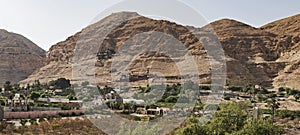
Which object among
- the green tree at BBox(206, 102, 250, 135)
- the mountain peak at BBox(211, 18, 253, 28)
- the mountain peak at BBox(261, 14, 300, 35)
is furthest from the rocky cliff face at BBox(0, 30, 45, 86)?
the green tree at BBox(206, 102, 250, 135)

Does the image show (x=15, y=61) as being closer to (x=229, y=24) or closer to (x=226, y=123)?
(x=229, y=24)

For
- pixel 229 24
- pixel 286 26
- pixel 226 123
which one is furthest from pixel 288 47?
pixel 226 123

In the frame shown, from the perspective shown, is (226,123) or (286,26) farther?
(286,26)

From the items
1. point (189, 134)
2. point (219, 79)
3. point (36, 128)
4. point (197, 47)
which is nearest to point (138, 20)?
point (197, 47)

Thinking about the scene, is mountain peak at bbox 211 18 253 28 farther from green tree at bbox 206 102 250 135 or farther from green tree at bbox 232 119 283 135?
green tree at bbox 232 119 283 135

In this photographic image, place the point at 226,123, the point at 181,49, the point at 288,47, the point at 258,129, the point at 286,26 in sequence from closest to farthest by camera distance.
→ the point at 258,129
the point at 226,123
the point at 181,49
the point at 288,47
the point at 286,26

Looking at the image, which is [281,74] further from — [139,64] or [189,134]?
[189,134]

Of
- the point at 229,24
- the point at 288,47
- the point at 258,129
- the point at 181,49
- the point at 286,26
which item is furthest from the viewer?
the point at 229,24

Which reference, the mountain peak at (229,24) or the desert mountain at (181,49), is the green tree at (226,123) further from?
the mountain peak at (229,24)
